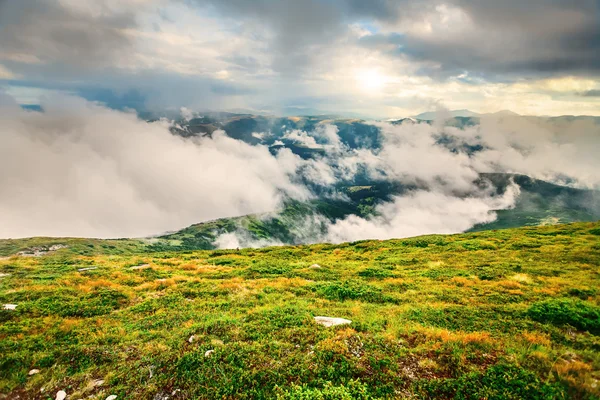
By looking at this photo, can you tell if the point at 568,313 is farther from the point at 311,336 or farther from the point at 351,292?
the point at 311,336

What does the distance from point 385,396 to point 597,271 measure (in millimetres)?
23409

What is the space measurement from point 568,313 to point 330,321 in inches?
445

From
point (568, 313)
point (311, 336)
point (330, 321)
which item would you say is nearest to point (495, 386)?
point (311, 336)

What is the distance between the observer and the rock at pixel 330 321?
1357cm

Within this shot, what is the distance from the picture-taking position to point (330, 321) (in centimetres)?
1398

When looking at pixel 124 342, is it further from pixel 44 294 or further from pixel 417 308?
pixel 417 308

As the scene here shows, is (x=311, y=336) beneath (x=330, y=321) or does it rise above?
above

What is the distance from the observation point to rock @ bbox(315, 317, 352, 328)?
44.5 ft

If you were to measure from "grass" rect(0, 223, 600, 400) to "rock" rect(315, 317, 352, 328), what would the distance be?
0.51 metres

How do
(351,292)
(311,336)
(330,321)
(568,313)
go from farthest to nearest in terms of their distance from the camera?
(351,292) → (330,321) → (568,313) → (311,336)

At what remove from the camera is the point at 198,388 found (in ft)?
30.9

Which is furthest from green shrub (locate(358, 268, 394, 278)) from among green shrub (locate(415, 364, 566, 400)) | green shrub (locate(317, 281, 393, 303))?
green shrub (locate(415, 364, 566, 400))

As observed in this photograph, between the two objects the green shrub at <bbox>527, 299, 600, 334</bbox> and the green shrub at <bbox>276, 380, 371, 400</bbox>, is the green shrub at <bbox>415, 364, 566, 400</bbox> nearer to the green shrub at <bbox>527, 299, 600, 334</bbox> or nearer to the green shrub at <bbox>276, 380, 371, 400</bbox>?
the green shrub at <bbox>276, 380, 371, 400</bbox>

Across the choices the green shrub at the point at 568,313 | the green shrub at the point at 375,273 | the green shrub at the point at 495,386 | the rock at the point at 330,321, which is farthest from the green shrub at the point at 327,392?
the green shrub at the point at 375,273
